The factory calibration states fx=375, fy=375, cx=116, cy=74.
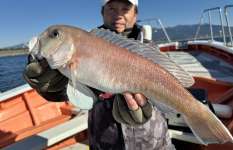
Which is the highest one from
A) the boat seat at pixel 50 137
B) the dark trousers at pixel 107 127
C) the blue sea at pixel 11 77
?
the dark trousers at pixel 107 127

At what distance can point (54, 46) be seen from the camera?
284 cm

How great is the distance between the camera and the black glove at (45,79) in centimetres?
313

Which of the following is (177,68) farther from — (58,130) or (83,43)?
(58,130)

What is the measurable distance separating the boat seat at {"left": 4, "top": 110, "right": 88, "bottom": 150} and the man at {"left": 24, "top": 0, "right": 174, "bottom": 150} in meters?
1.65

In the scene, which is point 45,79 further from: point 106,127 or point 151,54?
point 151,54

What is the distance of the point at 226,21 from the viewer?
10.9 metres

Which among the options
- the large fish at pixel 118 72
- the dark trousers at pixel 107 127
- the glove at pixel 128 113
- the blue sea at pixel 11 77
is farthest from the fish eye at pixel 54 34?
the blue sea at pixel 11 77

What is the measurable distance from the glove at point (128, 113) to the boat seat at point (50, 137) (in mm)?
2148

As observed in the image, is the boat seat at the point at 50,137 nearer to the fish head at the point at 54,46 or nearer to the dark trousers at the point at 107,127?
the dark trousers at the point at 107,127

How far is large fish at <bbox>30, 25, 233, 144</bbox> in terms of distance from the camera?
8.90 feet

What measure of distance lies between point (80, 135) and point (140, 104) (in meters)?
3.77

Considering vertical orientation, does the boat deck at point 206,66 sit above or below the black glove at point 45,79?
below

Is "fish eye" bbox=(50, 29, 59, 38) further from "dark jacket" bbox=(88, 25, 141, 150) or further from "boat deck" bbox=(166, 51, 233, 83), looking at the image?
"boat deck" bbox=(166, 51, 233, 83)

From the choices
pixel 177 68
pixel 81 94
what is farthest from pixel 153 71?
pixel 81 94
